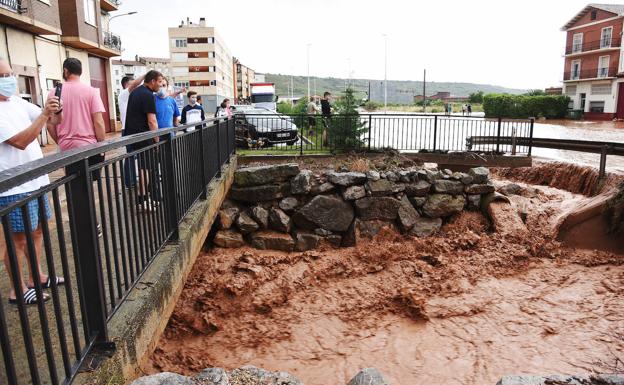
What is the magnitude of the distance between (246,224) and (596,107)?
46183 mm

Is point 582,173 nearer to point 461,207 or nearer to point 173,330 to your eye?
point 461,207

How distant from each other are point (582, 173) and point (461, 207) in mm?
4126

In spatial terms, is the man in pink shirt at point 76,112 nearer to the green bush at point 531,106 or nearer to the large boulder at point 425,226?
the large boulder at point 425,226

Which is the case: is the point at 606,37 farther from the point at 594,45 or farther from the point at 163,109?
the point at 163,109

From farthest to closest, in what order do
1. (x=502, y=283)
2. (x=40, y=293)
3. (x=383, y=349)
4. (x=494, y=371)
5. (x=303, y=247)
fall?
(x=303, y=247), (x=502, y=283), (x=383, y=349), (x=494, y=371), (x=40, y=293)

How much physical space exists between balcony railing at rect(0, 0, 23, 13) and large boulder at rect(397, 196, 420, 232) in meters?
14.9

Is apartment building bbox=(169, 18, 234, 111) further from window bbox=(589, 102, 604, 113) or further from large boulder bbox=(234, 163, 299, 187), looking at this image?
large boulder bbox=(234, 163, 299, 187)

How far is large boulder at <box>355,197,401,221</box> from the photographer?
10555 mm

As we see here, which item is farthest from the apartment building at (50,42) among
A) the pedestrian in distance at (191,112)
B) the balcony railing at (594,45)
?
the balcony railing at (594,45)

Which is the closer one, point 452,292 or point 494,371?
point 494,371

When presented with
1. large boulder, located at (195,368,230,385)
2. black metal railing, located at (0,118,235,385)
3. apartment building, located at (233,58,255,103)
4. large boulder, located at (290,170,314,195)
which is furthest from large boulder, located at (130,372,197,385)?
apartment building, located at (233,58,255,103)

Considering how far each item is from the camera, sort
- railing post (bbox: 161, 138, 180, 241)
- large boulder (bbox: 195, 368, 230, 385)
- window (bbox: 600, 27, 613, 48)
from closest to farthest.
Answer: large boulder (bbox: 195, 368, 230, 385) < railing post (bbox: 161, 138, 180, 241) < window (bbox: 600, 27, 613, 48)

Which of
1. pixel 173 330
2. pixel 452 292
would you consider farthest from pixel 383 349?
pixel 173 330

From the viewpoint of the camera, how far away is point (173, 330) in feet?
22.8
